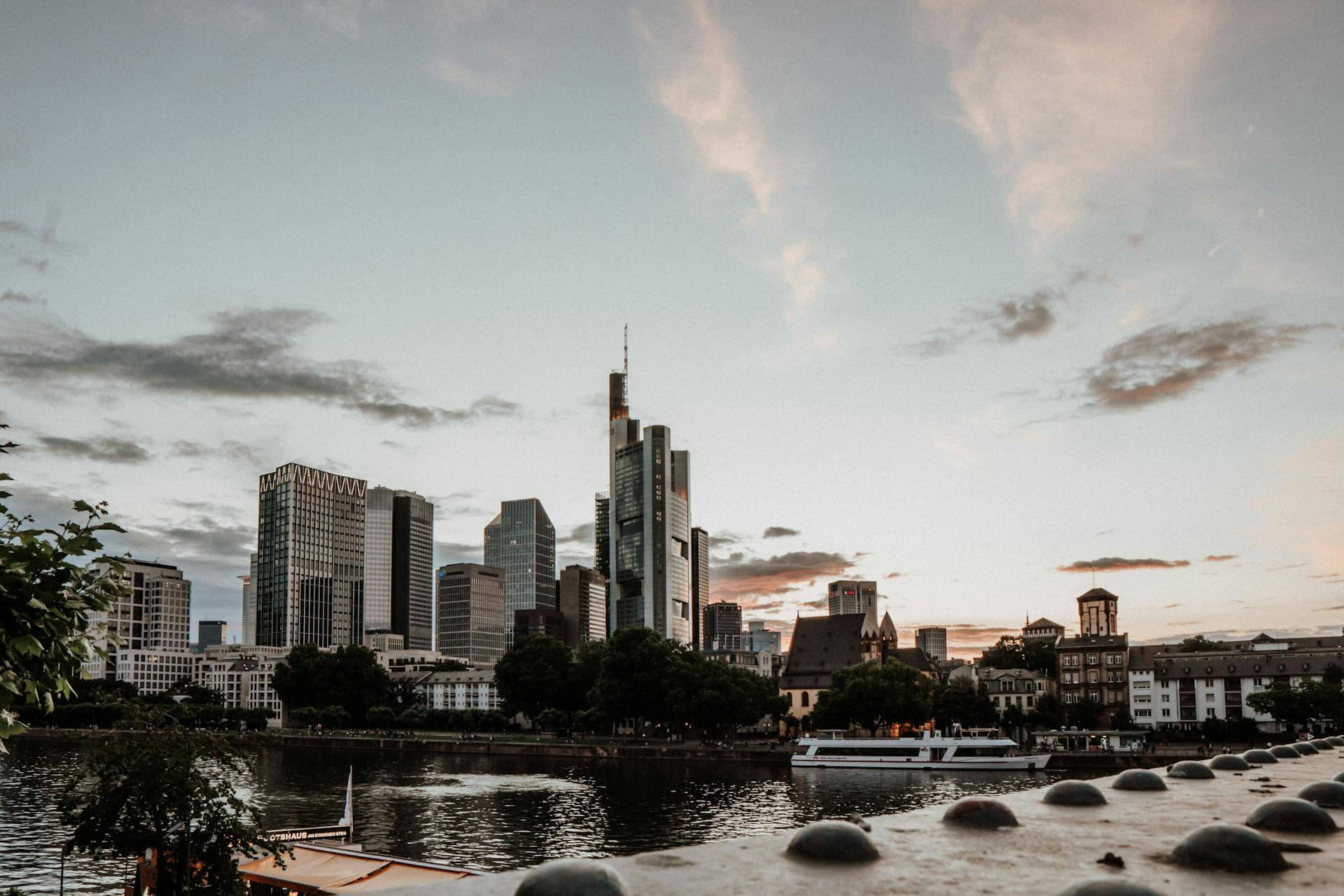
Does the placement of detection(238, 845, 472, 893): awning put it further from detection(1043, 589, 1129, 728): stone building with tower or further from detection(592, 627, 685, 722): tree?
detection(1043, 589, 1129, 728): stone building with tower

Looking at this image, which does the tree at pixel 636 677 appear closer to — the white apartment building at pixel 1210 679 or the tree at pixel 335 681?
the tree at pixel 335 681

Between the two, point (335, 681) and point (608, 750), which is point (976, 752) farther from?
point (335, 681)

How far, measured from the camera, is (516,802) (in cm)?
7694

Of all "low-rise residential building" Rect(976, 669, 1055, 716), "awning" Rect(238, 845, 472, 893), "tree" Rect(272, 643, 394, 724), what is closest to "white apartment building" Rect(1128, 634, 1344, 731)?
"low-rise residential building" Rect(976, 669, 1055, 716)

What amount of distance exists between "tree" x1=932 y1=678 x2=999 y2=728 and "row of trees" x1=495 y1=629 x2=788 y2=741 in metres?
20.8

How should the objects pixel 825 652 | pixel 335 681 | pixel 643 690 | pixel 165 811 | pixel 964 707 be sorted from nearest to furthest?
1. pixel 165 811
2. pixel 643 690
3. pixel 964 707
4. pixel 825 652
5. pixel 335 681

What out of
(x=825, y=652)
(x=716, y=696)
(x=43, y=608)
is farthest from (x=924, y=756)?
(x=43, y=608)

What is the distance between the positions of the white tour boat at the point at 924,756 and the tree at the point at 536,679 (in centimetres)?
5291

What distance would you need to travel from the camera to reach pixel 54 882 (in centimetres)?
4475

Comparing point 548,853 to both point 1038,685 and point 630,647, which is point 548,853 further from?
point 1038,685

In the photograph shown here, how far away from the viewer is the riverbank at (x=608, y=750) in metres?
105

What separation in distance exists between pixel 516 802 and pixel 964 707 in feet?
262

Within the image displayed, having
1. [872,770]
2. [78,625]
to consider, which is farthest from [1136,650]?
[78,625]

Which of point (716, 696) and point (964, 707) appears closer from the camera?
point (716, 696)
